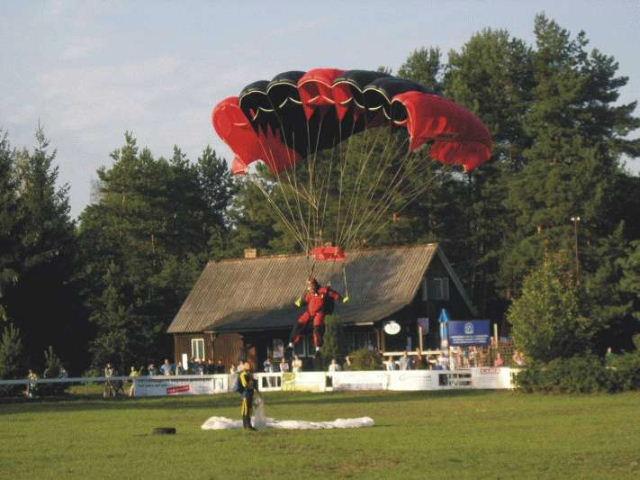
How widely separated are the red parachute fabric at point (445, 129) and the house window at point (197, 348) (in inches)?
1404

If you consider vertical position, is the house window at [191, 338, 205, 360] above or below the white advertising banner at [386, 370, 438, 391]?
above

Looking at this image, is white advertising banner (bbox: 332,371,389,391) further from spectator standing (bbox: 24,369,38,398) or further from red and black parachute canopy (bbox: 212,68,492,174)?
spectator standing (bbox: 24,369,38,398)

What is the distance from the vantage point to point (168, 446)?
22.2 m

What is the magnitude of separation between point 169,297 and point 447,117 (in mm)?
48630

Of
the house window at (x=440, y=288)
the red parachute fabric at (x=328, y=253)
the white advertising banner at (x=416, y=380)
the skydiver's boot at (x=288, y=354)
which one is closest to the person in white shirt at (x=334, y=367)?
the white advertising banner at (x=416, y=380)

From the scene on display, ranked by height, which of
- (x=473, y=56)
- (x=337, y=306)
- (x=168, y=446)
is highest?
(x=473, y=56)

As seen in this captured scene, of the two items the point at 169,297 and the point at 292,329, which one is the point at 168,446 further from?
the point at 169,297

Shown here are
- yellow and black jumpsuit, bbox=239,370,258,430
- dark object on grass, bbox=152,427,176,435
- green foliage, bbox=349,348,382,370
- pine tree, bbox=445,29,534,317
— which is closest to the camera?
yellow and black jumpsuit, bbox=239,370,258,430

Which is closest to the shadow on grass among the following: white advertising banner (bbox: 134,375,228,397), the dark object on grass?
white advertising banner (bbox: 134,375,228,397)

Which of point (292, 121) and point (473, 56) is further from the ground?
point (473, 56)

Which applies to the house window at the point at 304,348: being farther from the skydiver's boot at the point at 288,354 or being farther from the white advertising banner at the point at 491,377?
the white advertising banner at the point at 491,377

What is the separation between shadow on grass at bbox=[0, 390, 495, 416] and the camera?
38.6 m

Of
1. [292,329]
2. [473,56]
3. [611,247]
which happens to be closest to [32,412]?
[292,329]

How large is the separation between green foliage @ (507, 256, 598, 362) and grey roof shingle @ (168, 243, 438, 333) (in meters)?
17.1
